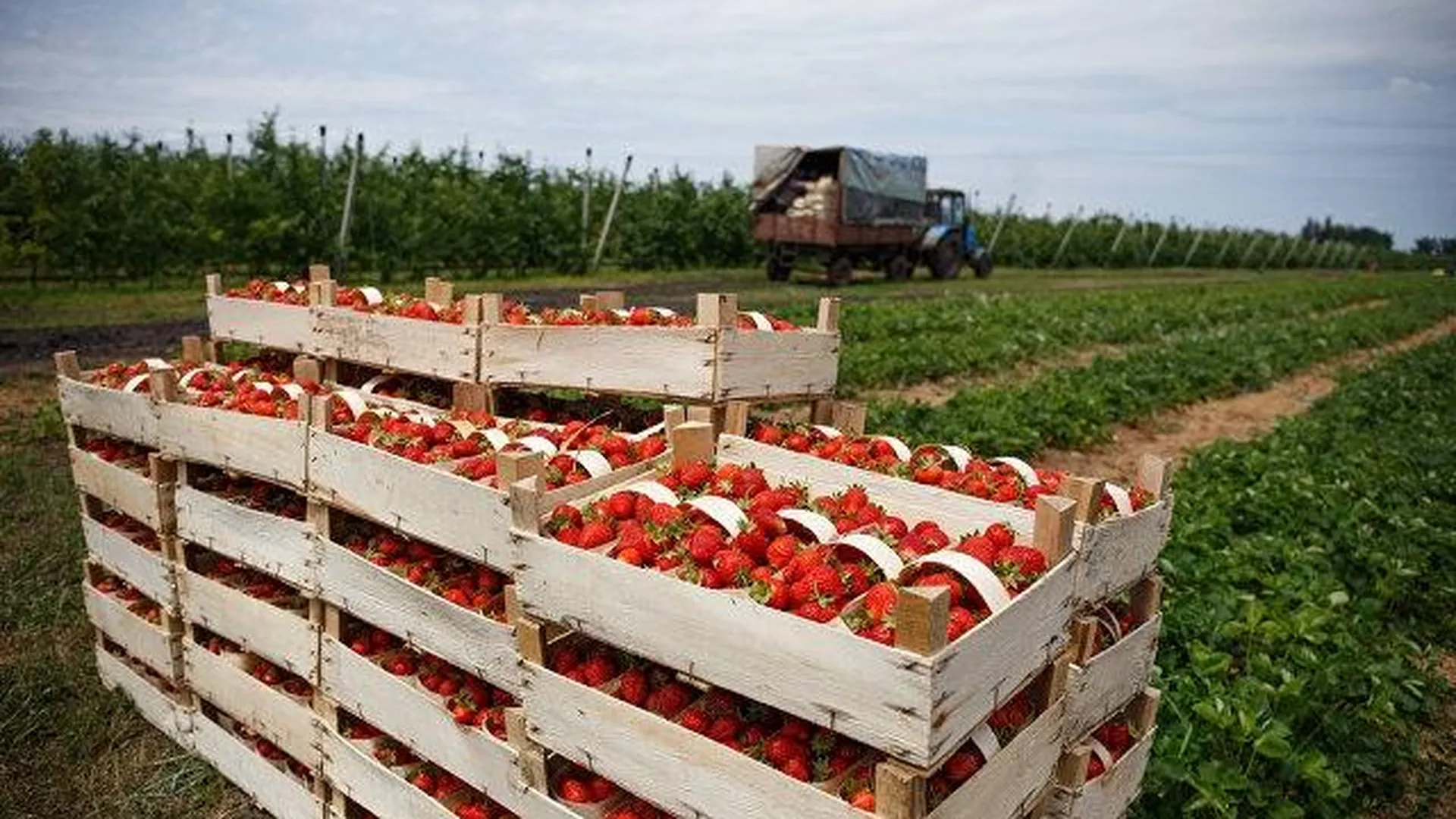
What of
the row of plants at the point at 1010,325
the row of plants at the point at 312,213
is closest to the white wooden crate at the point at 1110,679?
the row of plants at the point at 1010,325

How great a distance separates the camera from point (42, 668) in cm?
521

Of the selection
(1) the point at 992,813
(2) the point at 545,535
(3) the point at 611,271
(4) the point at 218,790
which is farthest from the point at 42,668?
(3) the point at 611,271

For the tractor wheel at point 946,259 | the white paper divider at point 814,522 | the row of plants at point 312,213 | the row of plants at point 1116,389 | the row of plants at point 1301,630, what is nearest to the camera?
the white paper divider at point 814,522

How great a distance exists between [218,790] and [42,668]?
1.52m

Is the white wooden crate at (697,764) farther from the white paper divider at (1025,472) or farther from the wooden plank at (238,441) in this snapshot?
the wooden plank at (238,441)

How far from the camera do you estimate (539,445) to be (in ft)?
11.9

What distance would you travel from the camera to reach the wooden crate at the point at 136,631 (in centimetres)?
475

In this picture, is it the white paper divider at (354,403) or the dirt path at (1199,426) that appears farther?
the dirt path at (1199,426)

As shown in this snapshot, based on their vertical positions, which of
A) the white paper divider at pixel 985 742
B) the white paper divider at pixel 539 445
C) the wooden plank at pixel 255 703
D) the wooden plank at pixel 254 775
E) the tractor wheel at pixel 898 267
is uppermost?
the white paper divider at pixel 539 445

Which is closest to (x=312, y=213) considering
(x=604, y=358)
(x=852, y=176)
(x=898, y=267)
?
(x=852, y=176)

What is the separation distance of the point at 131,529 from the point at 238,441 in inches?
68.6

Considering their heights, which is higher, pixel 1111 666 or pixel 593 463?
pixel 593 463

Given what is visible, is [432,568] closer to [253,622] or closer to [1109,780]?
[253,622]

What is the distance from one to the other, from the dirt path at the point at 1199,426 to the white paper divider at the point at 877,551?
7.94 m
